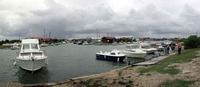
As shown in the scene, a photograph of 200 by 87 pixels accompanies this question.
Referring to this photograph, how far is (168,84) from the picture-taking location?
15.9 m

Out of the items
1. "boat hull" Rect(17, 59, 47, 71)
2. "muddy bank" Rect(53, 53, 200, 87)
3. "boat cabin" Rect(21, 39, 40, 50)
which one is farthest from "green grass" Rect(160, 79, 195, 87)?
"boat cabin" Rect(21, 39, 40, 50)

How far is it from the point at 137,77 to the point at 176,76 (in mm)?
2427

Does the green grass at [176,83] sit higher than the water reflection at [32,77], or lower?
higher

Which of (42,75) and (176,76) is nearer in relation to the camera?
(176,76)

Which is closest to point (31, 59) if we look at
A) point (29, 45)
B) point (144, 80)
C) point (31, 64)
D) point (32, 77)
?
point (31, 64)

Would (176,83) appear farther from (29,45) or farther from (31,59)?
(29,45)

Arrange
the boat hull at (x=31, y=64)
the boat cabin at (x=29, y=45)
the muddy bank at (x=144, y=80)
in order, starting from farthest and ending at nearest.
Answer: the boat cabin at (x=29, y=45)
the boat hull at (x=31, y=64)
the muddy bank at (x=144, y=80)

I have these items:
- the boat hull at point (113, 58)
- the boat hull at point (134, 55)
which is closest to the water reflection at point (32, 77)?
the boat hull at point (113, 58)

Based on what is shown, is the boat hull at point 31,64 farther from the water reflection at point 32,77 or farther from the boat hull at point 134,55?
the boat hull at point 134,55

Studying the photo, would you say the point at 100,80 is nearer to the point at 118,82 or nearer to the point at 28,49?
the point at 118,82

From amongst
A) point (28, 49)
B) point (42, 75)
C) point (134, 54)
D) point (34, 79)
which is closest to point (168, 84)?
point (34, 79)

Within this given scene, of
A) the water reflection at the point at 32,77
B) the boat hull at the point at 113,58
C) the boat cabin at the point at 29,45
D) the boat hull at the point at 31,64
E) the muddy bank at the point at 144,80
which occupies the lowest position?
the water reflection at the point at 32,77

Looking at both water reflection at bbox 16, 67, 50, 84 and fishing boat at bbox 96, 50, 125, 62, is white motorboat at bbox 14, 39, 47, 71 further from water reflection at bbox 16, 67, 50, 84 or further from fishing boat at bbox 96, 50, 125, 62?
fishing boat at bbox 96, 50, 125, 62

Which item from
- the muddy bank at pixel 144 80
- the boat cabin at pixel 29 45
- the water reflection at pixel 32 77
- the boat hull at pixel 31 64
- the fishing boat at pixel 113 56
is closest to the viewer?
the muddy bank at pixel 144 80
